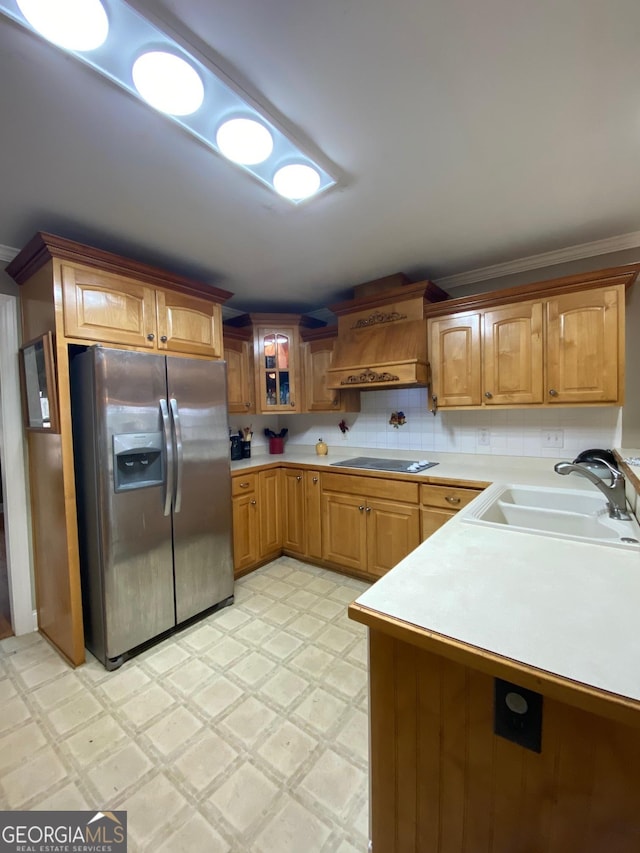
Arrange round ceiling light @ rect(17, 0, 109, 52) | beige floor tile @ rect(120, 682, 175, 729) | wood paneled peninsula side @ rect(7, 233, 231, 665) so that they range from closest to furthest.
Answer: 1. round ceiling light @ rect(17, 0, 109, 52)
2. beige floor tile @ rect(120, 682, 175, 729)
3. wood paneled peninsula side @ rect(7, 233, 231, 665)

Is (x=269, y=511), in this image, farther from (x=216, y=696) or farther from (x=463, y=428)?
(x=463, y=428)

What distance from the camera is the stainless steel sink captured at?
259 cm

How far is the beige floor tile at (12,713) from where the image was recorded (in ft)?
5.21

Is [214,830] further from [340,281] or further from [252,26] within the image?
[340,281]

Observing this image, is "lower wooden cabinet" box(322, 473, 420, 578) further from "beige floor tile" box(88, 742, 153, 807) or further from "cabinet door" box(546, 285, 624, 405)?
"beige floor tile" box(88, 742, 153, 807)

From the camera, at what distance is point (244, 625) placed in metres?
2.27

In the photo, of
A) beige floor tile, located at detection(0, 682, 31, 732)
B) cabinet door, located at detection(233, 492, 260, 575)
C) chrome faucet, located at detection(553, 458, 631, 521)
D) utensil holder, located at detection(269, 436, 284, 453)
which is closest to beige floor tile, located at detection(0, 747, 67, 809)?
beige floor tile, located at detection(0, 682, 31, 732)

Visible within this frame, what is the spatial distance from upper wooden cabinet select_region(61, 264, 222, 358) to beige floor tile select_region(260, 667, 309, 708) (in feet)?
6.35

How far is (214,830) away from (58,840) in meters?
0.51

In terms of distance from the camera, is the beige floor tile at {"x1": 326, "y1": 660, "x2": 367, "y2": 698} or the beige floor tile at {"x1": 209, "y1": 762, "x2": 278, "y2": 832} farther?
the beige floor tile at {"x1": 326, "y1": 660, "x2": 367, "y2": 698}

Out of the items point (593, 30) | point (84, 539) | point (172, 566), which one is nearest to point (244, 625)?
point (172, 566)

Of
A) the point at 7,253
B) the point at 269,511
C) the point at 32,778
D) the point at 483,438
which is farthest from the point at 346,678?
the point at 7,253

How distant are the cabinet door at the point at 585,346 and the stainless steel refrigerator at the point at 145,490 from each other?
2083 millimetres

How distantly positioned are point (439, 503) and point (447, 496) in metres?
0.08
